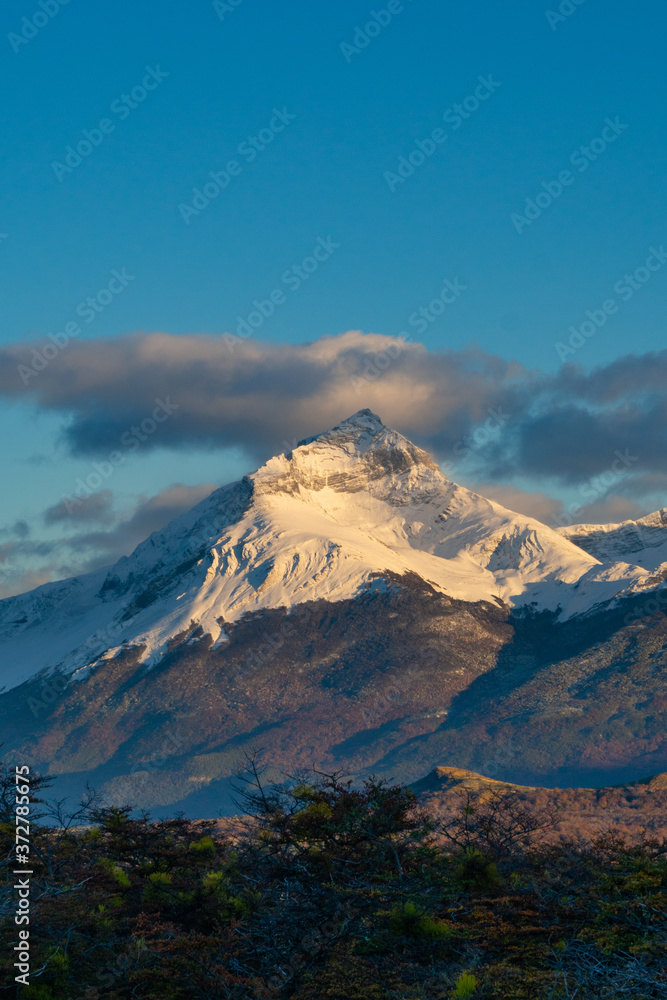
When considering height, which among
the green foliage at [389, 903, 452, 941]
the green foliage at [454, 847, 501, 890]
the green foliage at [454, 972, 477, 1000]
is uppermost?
the green foliage at [454, 847, 501, 890]

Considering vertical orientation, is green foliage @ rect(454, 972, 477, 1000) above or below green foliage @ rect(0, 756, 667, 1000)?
below

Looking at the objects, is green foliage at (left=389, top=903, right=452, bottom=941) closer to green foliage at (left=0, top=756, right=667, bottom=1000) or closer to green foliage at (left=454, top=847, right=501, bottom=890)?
green foliage at (left=0, top=756, right=667, bottom=1000)

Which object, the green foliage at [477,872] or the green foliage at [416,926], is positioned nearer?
the green foliage at [416,926]

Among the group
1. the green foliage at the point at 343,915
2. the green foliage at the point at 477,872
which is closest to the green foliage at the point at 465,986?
the green foliage at the point at 343,915

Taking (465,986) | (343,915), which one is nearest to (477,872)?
(343,915)

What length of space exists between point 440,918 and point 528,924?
131 inches

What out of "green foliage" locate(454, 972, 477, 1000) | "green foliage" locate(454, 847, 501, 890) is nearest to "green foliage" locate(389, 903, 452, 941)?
"green foliage" locate(454, 847, 501, 890)

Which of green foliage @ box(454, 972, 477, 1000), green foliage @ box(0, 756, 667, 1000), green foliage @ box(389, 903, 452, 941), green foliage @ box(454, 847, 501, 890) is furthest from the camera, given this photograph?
green foliage @ box(454, 847, 501, 890)

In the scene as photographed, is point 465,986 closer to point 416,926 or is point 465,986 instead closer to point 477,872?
point 416,926

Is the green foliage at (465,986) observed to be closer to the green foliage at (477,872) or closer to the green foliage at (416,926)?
the green foliage at (416,926)

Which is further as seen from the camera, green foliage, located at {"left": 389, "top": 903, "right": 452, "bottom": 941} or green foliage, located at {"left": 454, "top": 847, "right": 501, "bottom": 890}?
green foliage, located at {"left": 454, "top": 847, "right": 501, "bottom": 890}

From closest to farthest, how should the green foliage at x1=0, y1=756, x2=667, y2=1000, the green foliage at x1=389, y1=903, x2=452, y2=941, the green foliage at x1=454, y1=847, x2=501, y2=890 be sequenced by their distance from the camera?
the green foliage at x1=0, y1=756, x2=667, y2=1000 < the green foliage at x1=389, y1=903, x2=452, y2=941 < the green foliage at x1=454, y1=847, x2=501, y2=890

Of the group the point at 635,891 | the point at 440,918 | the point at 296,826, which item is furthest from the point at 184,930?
the point at 635,891

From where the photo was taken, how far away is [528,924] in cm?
3300
